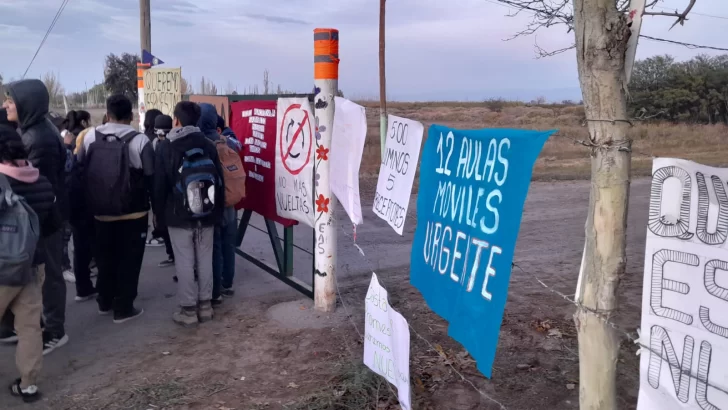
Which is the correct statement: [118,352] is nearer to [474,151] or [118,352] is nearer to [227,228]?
[227,228]

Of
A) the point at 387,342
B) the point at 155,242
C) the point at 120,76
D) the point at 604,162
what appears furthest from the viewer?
the point at 120,76

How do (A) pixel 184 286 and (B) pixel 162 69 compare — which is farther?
(B) pixel 162 69

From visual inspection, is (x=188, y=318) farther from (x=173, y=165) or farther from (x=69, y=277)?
(x=69, y=277)

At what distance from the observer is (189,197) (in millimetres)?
5383

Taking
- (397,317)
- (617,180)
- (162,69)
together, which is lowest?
(397,317)

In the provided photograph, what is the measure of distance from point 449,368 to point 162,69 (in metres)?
7.02

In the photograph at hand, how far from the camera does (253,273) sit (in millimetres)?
7402

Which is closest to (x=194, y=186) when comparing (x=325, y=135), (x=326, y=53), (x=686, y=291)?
(x=325, y=135)

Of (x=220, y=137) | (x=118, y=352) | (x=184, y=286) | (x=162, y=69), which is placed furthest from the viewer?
(x=162, y=69)

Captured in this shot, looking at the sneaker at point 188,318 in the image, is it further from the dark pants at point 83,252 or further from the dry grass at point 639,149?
the dry grass at point 639,149

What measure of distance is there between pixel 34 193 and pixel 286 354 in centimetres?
220

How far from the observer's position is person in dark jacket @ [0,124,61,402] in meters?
4.16

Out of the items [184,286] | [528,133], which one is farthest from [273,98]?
[528,133]

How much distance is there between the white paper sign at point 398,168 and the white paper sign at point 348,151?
1.79ft
